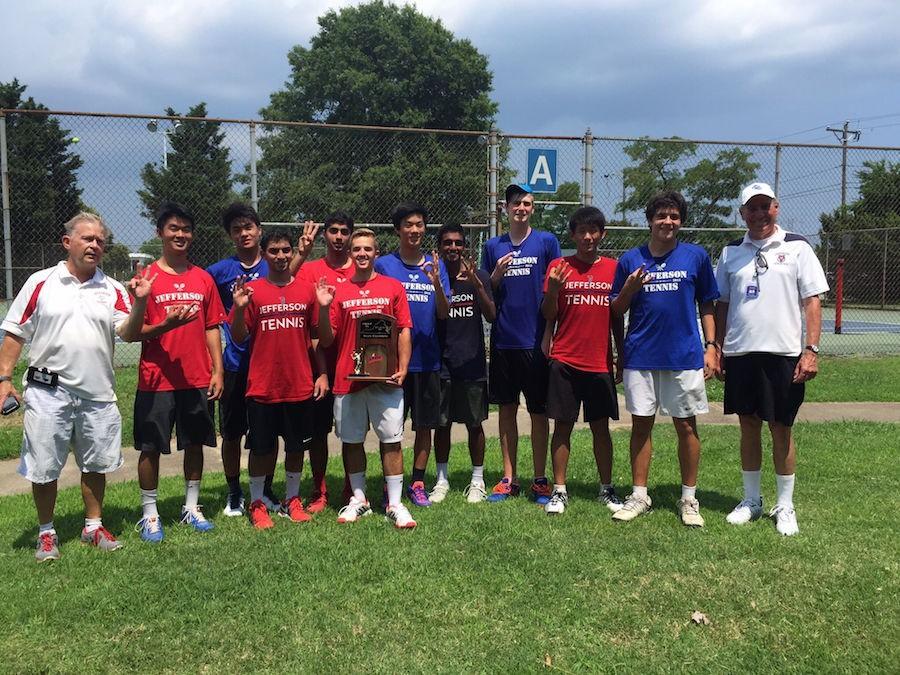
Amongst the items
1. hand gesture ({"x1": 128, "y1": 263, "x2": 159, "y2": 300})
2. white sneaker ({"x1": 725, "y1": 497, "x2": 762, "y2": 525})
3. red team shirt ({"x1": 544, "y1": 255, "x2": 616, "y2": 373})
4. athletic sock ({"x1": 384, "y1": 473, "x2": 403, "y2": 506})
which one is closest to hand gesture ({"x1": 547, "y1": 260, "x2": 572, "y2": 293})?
red team shirt ({"x1": 544, "y1": 255, "x2": 616, "y2": 373})

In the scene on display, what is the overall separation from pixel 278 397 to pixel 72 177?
364 inches

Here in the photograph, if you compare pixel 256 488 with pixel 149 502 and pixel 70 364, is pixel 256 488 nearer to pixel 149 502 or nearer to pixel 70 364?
pixel 149 502

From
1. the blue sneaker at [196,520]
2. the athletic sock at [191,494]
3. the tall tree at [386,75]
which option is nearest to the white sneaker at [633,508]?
the blue sneaker at [196,520]

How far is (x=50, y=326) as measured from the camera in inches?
161

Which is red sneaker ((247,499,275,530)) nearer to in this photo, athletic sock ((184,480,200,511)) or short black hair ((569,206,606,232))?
athletic sock ((184,480,200,511))

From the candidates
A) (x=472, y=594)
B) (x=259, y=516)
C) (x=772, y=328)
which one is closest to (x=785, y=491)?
(x=772, y=328)

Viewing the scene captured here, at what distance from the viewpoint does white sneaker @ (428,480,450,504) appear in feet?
16.9

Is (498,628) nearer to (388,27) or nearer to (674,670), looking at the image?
(674,670)

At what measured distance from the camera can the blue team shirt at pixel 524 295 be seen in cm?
505

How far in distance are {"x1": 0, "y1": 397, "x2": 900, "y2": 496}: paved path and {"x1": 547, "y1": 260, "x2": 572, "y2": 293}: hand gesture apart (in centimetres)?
300

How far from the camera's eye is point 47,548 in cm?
411

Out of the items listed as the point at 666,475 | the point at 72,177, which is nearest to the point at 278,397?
the point at 666,475

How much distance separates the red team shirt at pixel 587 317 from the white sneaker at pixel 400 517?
1.53m

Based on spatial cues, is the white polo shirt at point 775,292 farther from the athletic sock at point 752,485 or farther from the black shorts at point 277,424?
the black shorts at point 277,424
